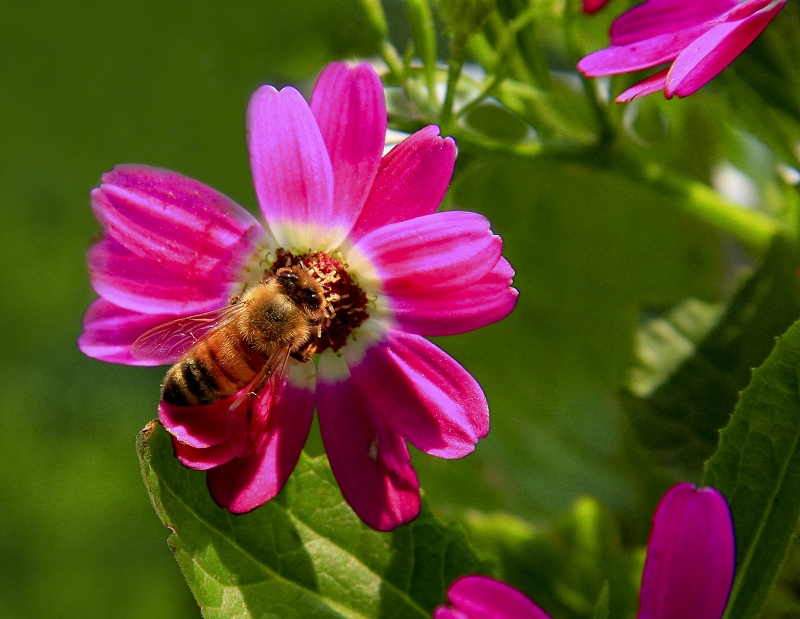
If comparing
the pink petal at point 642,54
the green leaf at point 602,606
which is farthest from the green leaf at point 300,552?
the pink petal at point 642,54

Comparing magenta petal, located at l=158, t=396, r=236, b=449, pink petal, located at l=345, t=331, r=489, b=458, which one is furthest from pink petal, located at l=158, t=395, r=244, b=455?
pink petal, located at l=345, t=331, r=489, b=458

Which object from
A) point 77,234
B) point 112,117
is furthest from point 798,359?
point 77,234

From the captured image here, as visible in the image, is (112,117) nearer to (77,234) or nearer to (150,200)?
(77,234)

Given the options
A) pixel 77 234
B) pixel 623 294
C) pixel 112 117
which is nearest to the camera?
pixel 623 294

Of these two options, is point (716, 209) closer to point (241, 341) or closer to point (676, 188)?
point (676, 188)

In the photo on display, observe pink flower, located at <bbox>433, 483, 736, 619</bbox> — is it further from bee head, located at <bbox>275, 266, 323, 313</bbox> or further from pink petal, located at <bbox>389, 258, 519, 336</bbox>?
bee head, located at <bbox>275, 266, 323, 313</bbox>
